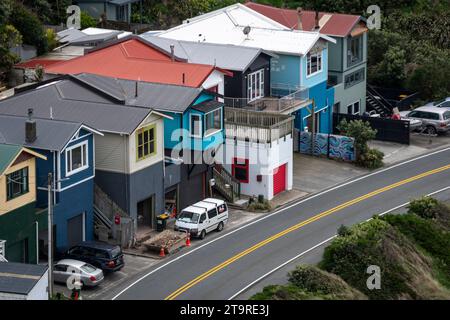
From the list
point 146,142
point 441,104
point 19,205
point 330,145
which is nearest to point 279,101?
point 330,145

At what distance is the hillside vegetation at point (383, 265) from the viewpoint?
42.7m

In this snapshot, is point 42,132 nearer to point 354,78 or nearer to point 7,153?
point 7,153

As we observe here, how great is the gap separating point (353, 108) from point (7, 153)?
126 ft

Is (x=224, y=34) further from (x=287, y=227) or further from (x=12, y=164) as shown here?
(x=12, y=164)

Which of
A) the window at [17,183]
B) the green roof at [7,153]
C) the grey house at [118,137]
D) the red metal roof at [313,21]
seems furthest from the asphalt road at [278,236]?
the red metal roof at [313,21]

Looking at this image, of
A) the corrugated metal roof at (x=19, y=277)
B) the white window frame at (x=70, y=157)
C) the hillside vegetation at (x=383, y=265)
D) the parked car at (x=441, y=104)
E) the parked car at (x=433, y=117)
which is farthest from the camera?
the parked car at (x=441, y=104)

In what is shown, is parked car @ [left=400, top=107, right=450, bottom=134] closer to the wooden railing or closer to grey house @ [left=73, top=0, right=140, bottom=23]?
the wooden railing

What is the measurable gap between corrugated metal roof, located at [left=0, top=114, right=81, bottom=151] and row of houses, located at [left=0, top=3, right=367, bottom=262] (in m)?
0.06

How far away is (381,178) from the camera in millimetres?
62625

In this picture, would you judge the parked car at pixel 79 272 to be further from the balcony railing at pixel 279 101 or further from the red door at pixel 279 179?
the balcony railing at pixel 279 101

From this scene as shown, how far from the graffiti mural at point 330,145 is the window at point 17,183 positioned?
26103mm

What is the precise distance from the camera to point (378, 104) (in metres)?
79.1
